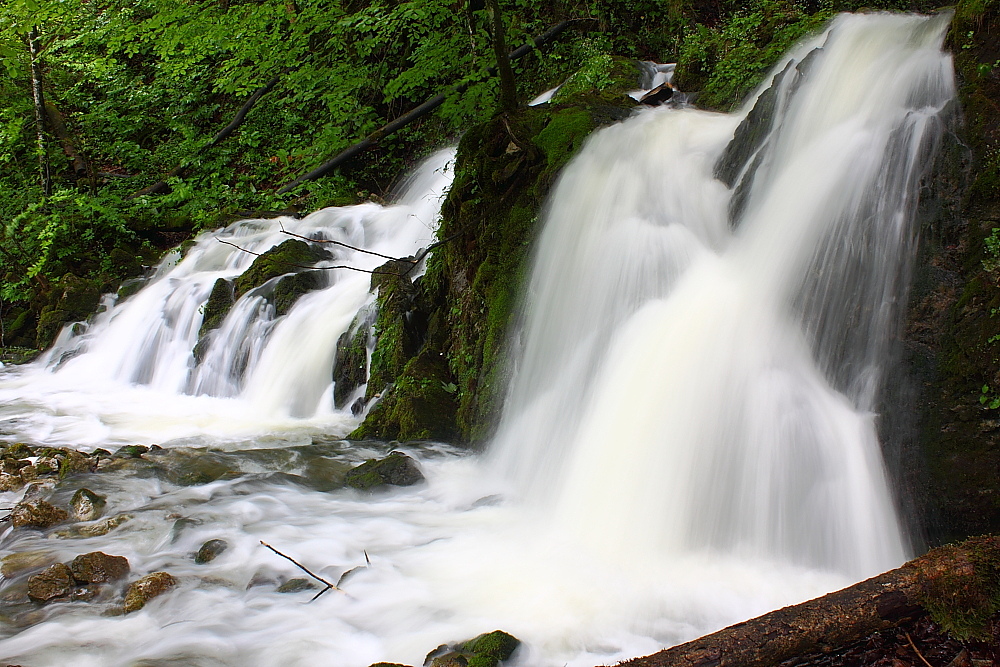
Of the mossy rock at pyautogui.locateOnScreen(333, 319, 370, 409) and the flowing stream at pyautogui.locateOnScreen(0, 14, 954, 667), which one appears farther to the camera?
the mossy rock at pyautogui.locateOnScreen(333, 319, 370, 409)

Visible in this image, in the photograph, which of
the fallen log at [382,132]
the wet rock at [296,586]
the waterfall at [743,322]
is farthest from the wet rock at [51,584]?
the fallen log at [382,132]

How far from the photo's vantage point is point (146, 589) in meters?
3.60

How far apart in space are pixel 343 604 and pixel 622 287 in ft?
9.99

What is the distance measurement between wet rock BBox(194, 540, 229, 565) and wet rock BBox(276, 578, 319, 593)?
602 millimetres

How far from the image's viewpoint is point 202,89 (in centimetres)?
1748

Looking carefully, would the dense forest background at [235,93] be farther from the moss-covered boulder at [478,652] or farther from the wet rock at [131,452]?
the moss-covered boulder at [478,652]

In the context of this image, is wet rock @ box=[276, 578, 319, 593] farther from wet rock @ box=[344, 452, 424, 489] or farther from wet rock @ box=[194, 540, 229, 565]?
wet rock @ box=[344, 452, 424, 489]

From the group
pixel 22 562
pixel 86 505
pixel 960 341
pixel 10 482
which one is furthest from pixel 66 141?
pixel 960 341

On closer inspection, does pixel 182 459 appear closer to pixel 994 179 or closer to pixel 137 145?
pixel 994 179

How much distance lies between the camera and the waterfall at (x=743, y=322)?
12.4 ft

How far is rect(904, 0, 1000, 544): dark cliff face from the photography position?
10.9 ft

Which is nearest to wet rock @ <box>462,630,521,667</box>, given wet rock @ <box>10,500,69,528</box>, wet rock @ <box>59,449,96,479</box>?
wet rock @ <box>10,500,69,528</box>

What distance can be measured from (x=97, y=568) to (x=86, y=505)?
45.9 inches

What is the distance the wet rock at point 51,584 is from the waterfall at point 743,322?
8.80 feet
